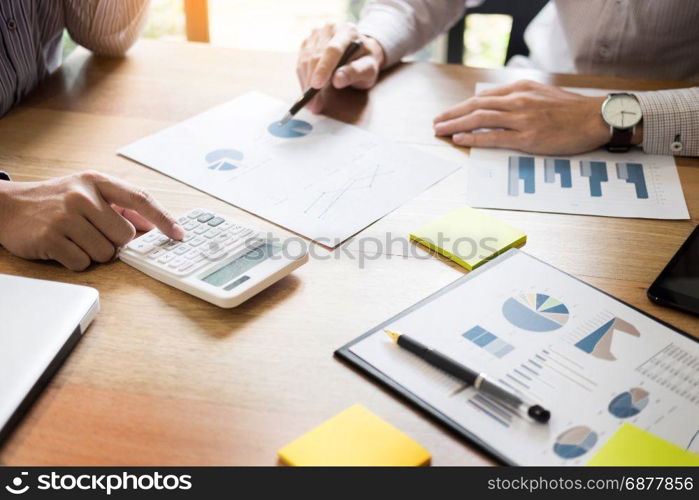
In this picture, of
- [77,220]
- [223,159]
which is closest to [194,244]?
[77,220]

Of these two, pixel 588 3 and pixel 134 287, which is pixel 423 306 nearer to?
pixel 134 287

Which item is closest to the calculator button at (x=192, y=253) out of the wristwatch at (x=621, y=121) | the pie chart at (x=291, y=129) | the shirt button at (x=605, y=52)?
the pie chart at (x=291, y=129)

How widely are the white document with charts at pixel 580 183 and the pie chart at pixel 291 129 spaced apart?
259 mm

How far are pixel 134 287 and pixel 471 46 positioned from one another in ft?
5.29

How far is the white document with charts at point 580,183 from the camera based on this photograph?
2.89ft

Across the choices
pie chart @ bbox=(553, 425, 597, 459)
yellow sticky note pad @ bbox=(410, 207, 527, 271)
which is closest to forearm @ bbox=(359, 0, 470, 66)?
yellow sticky note pad @ bbox=(410, 207, 527, 271)

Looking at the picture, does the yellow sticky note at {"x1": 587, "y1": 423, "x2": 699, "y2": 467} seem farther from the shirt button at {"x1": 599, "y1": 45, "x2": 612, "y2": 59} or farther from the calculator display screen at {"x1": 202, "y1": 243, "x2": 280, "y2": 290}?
the shirt button at {"x1": 599, "y1": 45, "x2": 612, "y2": 59}

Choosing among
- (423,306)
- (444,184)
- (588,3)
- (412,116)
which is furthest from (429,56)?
(423,306)

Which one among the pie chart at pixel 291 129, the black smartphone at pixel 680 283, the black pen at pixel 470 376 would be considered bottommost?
the black pen at pixel 470 376

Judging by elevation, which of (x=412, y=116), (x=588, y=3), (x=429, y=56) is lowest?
(x=429, y=56)

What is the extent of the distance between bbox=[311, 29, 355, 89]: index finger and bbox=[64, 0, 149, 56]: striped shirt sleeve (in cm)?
39

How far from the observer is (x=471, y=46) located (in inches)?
81.6

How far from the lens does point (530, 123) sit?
3.32 feet

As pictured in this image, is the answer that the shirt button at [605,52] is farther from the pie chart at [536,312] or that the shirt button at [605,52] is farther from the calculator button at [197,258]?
the calculator button at [197,258]
